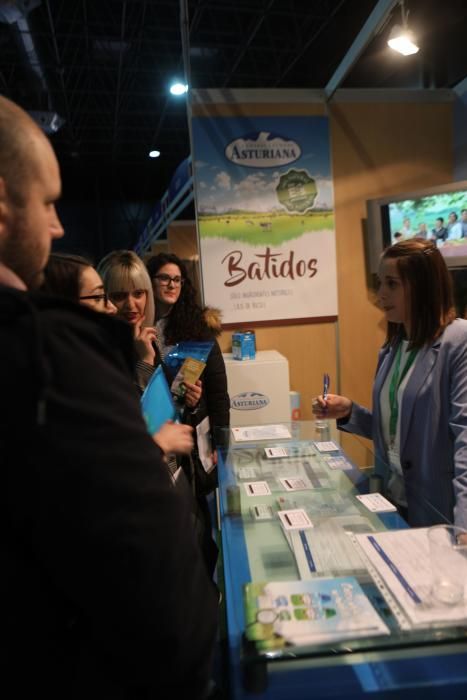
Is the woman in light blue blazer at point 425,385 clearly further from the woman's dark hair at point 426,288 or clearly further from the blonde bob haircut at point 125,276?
the blonde bob haircut at point 125,276

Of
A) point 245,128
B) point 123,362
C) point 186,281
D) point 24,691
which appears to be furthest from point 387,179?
point 24,691

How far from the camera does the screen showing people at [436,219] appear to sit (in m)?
3.30

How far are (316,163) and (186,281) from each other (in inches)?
63.0

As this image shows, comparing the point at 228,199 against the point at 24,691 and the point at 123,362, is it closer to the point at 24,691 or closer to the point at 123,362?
the point at 123,362

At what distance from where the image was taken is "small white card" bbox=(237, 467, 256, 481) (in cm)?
167

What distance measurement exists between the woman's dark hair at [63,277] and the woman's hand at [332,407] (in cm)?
105

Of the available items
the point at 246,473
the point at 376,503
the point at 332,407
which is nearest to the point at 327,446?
the point at 332,407

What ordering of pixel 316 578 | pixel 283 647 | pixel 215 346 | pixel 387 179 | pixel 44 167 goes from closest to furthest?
pixel 44 167, pixel 283 647, pixel 316 578, pixel 215 346, pixel 387 179

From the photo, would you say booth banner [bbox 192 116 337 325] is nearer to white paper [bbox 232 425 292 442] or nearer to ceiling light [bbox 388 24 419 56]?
ceiling light [bbox 388 24 419 56]

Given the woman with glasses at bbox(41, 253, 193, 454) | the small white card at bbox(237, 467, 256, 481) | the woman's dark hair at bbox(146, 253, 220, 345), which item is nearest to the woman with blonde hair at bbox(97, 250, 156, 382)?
the woman with glasses at bbox(41, 253, 193, 454)

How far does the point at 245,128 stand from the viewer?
11.3 ft

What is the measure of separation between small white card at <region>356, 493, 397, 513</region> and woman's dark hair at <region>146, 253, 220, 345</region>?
1.37 metres

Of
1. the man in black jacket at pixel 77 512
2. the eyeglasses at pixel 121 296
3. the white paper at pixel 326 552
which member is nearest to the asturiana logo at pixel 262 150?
the eyeglasses at pixel 121 296

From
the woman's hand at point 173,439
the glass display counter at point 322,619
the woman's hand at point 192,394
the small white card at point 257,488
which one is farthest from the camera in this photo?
the woman's hand at point 192,394
